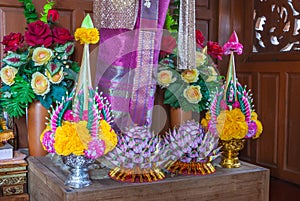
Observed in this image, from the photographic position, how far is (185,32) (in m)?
1.90

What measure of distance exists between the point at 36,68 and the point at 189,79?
76 cm

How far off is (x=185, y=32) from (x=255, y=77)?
1093 millimetres

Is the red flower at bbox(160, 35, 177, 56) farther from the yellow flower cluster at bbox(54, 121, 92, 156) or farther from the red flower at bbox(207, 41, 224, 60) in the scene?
the yellow flower cluster at bbox(54, 121, 92, 156)

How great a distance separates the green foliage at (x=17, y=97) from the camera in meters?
1.88

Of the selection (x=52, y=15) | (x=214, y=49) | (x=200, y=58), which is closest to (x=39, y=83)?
(x=52, y=15)

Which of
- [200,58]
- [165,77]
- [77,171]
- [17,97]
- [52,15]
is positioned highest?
[52,15]

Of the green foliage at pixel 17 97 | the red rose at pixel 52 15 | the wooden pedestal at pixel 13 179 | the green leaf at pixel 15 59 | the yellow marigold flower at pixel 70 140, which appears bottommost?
the wooden pedestal at pixel 13 179

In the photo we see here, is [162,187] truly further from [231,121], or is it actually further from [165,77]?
[165,77]

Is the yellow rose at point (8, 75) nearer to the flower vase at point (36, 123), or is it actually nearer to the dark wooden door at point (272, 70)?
the flower vase at point (36, 123)

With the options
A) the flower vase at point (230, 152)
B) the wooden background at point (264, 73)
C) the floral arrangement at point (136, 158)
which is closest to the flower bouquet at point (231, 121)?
the flower vase at point (230, 152)

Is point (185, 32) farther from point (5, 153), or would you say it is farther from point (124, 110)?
point (5, 153)

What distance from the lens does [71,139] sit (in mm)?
1444

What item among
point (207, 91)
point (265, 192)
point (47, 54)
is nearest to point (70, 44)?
point (47, 54)

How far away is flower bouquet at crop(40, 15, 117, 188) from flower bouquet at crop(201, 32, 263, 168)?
1.86 ft
